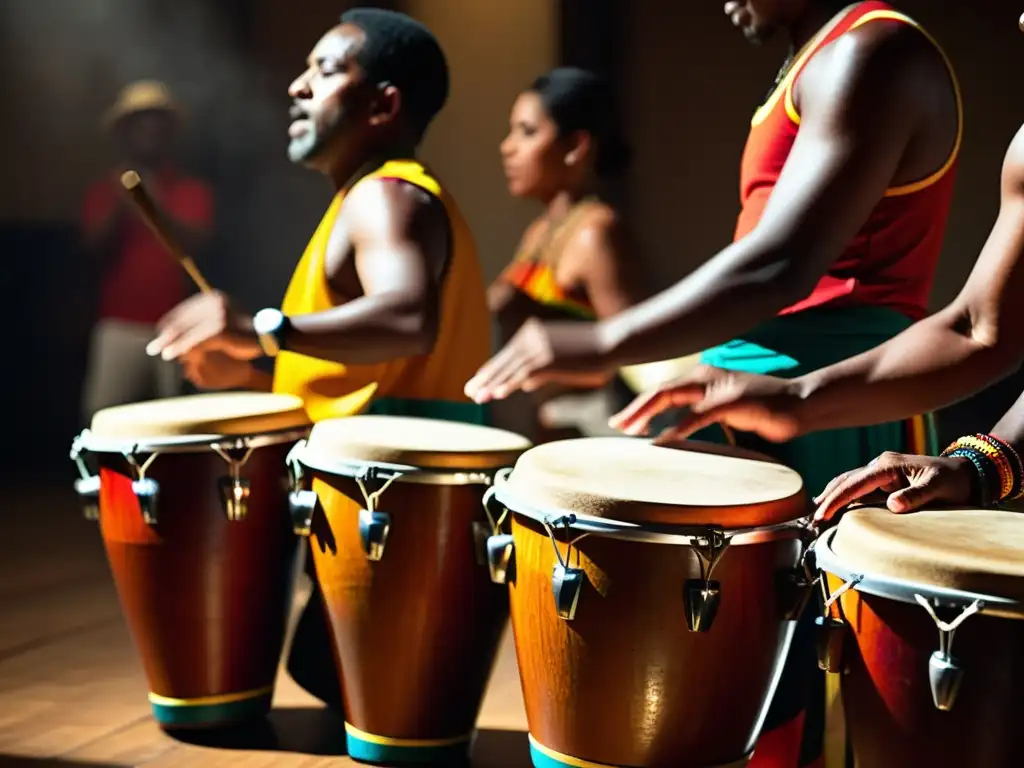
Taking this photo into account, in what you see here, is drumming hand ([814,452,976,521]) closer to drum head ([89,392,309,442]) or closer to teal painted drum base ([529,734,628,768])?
teal painted drum base ([529,734,628,768])

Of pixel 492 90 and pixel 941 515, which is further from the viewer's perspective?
pixel 492 90

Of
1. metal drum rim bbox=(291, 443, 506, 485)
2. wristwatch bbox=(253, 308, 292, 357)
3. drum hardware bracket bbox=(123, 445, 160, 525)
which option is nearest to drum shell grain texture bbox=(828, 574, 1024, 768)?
metal drum rim bbox=(291, 443, 506, 485)

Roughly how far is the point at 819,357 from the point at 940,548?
602 millimetres

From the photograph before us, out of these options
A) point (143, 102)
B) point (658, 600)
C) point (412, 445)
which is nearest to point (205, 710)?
point (412, 445)

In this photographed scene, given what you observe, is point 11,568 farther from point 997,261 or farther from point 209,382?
point 997,261

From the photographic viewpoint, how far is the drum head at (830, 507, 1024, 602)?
1536 millimetres

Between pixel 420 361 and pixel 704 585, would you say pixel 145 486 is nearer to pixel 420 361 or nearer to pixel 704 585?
pixel 420 361

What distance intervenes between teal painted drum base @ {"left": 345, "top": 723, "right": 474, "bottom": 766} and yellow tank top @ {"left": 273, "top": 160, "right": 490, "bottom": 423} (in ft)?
2.13

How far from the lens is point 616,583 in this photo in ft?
6.67

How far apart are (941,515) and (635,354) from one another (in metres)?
0.45

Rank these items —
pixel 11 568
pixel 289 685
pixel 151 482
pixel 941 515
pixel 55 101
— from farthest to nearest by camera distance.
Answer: pixel 55 101
pixel 11 568
pixel 289 685
pixel 151 482
pixel 941 515

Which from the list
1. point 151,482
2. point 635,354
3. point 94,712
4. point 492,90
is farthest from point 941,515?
point 492,90

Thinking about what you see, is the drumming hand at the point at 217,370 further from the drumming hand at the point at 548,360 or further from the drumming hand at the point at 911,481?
the drumming hand at the point at 911,481

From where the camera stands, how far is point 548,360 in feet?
6.36
